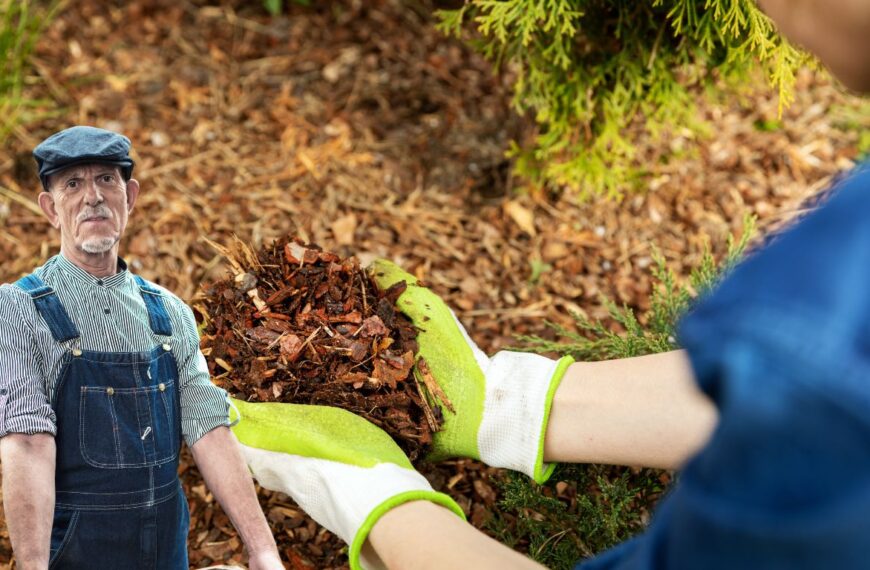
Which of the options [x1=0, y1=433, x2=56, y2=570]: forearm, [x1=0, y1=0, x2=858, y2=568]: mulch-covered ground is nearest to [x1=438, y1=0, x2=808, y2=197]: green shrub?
[x1=0, y1=0, x2=858, y2=568]: mulch-covered ground

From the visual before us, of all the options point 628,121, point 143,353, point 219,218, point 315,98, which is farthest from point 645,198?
point 143,353

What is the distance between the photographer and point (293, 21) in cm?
403

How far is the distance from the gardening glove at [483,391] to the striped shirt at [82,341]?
0.72m

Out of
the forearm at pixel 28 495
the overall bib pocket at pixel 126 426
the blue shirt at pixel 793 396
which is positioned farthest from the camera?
the overall bib pocket at pixel 126 426

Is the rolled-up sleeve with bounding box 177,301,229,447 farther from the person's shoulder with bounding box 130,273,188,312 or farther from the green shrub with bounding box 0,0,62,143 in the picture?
the green shrub with bounding box 0,0,62,143

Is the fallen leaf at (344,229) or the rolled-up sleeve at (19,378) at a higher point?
the rolled-up sleeve at (19,378)

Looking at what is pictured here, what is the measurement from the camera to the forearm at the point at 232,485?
1794 mm

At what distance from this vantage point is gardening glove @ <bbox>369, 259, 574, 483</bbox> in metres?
2.24

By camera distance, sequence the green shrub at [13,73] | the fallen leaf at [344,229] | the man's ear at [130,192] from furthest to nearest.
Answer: the fallen leaf at [344,229]
the green shrub at [13,73]
the man's ear at [130,192]

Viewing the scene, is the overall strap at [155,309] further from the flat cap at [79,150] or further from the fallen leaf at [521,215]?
the fallen leaf at [521,215]

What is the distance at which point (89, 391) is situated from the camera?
157 centimetres

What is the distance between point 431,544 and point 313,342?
2.27ft

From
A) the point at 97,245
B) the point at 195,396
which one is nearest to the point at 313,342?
the point at 195,396

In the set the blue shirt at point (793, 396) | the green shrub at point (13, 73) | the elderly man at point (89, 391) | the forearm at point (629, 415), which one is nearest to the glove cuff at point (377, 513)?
the elderly man at point (89, 391)
